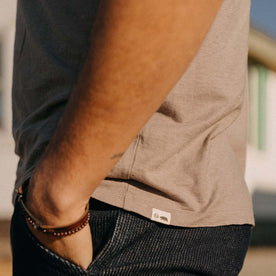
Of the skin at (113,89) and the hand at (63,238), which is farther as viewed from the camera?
the hand at (63,238)

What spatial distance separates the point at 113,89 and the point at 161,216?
35 centimetres

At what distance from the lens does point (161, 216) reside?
1092 millimetres

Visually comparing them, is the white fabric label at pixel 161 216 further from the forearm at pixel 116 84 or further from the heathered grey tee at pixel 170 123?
the forearm at pixel 116 84

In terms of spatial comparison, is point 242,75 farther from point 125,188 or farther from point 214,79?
point 125,188

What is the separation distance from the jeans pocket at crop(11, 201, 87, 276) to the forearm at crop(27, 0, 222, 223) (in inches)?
5.0

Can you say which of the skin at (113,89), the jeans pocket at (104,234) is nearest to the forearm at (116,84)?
the skin at (113,89)

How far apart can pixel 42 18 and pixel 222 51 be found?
46 cm

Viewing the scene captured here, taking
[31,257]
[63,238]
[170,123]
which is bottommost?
[31,257]

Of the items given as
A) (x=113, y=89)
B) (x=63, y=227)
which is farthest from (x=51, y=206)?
(x=113, y=89)

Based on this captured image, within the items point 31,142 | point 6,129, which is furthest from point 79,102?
point 6,129

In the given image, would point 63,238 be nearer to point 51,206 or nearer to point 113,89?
point 51,206

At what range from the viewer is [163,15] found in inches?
33.3

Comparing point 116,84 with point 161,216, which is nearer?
point 116,84

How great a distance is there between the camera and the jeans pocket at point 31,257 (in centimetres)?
105
